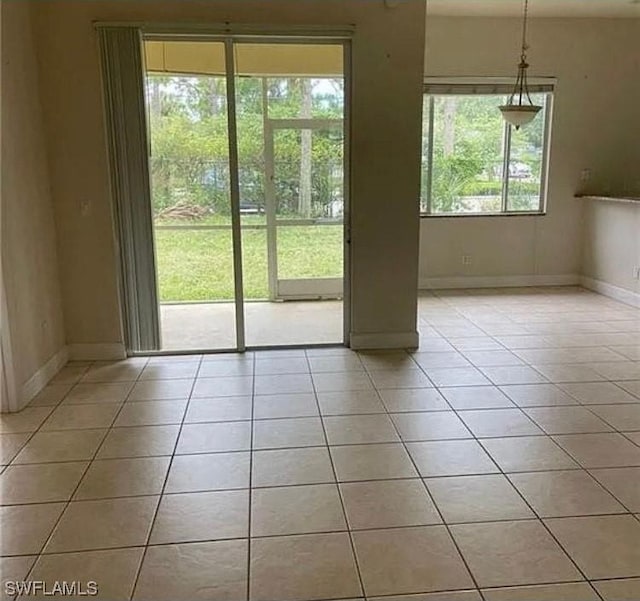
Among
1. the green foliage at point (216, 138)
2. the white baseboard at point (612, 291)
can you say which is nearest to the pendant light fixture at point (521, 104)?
the green foliage at point (216, 138)

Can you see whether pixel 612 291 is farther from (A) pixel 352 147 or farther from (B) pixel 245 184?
(B) pixel 245 184

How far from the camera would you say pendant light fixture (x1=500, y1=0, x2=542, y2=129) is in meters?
5.11

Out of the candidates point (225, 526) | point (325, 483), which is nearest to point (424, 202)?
point (325, 483)

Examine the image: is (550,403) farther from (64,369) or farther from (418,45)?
(64,369)

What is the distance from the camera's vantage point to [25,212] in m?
3.71

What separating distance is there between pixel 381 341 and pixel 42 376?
2440 millimetres

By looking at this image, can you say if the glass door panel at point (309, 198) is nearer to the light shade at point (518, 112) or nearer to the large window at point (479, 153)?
the light shade at point (518, 112)

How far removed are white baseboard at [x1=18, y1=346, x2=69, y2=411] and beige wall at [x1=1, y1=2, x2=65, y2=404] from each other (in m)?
0.03

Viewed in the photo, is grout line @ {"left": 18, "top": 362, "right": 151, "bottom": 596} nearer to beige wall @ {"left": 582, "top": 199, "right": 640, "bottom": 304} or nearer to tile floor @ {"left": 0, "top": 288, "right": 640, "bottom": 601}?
tile floor @ {"left": 0, "top": 288, "right": 640, "bottom": 601}

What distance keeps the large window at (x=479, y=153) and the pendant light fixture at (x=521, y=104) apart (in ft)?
0.38

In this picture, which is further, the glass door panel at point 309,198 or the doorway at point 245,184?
the glass door panel at point 309,198

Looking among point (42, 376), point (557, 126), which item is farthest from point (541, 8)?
point (42, 376)

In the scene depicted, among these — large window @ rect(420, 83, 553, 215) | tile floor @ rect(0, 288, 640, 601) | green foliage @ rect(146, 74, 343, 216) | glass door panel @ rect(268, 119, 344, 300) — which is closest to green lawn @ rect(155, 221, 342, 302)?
glass door panel @ rect(268, 119, 344, 300)

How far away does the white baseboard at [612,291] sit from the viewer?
5846 mm
